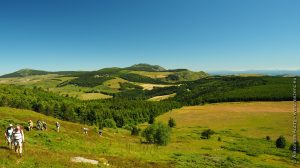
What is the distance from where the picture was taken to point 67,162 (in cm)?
3047

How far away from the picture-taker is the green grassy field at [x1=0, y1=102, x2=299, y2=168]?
124 ft

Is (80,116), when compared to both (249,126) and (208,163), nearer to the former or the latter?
(249,126)

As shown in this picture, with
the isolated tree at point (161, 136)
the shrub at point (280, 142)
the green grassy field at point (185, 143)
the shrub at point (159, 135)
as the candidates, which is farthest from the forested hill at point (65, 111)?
the shrub at point (280, 142)

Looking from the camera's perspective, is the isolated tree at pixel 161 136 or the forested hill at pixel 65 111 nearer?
the isolated tree at pixel 161 136

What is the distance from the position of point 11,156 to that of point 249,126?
136357 mm

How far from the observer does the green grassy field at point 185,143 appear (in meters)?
37.8

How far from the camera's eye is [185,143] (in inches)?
3578

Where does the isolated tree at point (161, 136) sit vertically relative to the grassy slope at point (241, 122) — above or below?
above

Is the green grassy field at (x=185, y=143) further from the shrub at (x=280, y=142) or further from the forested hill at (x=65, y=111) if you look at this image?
the forested hill at (x=65, y=111)

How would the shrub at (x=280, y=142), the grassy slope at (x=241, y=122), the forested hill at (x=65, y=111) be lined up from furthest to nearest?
1. the forested hill at (x=65, y=111)
2. the grassy slope at (x=241, y=122)
3. the shrub at (x=280, y=142)

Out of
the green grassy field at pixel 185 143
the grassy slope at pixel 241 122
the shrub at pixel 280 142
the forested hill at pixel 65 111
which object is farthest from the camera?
the forested hill at pixel 65 111

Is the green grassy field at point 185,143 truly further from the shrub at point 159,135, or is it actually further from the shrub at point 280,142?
the shrub at point 159,135

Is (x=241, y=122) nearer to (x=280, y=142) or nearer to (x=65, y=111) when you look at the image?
(x=280, y=142)

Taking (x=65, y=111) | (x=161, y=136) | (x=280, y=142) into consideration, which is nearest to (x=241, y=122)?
(x=280, y=142)
